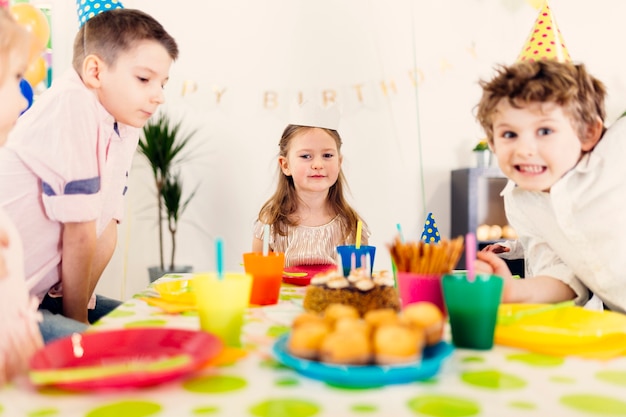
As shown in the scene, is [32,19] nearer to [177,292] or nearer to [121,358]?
[177,292]

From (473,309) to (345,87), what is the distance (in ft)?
10.0

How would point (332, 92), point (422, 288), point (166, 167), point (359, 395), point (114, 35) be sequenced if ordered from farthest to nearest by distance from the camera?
1. point (332, 92)
2. point (166, 167)
3. point (114, 35)
4. point (422, 288)
5. point (359, 395)

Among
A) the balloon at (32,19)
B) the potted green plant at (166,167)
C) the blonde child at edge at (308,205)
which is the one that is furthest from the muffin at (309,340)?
the potted green plant at (166,167)

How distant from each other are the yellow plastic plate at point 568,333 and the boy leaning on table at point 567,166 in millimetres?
177

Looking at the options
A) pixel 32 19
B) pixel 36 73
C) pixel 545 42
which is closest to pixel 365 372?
pixel 545 42

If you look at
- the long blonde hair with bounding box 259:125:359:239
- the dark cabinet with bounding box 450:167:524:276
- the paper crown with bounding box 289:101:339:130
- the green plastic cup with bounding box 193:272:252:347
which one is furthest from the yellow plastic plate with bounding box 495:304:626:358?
the dark cabinet with bounding box 450:167:524:276

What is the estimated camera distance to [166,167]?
3.27 meters

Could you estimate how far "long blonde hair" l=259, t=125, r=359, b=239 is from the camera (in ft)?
6.77

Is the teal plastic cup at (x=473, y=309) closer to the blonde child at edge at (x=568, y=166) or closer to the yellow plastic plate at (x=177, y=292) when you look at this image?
the blonde child at edge at (x=568, y=166)

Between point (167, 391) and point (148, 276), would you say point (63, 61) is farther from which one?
point (167, 391)

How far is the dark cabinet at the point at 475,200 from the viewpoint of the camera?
3.42m

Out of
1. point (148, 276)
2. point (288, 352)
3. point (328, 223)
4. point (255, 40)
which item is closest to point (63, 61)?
point (255, 40)

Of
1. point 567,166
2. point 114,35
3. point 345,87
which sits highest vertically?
point 345,87

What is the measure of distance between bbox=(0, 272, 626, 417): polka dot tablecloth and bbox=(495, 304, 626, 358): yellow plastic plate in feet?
0.09
